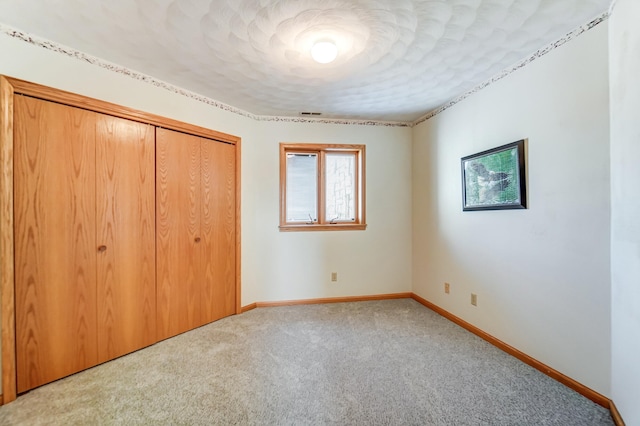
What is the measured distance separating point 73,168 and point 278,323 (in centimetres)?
218

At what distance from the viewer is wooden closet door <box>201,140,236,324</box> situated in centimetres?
279

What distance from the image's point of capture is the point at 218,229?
2.90 metres

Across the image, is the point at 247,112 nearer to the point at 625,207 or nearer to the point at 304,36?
the point at 304,36

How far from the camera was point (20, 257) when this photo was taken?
173 cm

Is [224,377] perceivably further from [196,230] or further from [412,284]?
[412,284]

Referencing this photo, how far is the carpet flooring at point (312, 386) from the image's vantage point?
1537mm

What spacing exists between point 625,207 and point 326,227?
8.44 feet

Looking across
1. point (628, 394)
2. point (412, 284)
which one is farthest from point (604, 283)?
point (412, 284)

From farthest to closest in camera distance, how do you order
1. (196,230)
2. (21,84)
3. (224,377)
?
(196,230) → (224,377) → (21,84)

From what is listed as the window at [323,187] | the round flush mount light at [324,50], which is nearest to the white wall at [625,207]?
the round flush mount light at [324,50]

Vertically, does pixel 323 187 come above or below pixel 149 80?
below

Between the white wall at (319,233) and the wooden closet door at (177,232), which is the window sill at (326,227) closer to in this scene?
the white wall at (319,233)

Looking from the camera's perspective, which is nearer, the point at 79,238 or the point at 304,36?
the point at 304,36

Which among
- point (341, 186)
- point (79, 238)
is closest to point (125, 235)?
point (79, 238)
